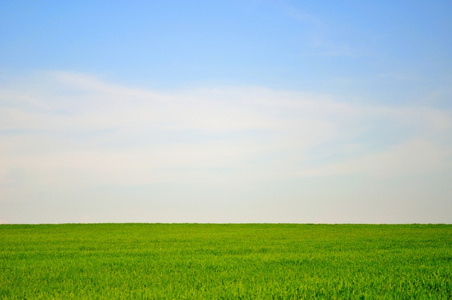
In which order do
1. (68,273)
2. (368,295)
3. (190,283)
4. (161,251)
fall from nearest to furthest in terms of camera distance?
(368,295) < (190,283) < (68,273) < (161,251)

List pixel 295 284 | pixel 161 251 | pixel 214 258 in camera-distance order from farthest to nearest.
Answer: pixel 161 251, pixel 214 258, pixel 295 284

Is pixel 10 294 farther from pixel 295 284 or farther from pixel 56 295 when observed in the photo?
pixel 295 284

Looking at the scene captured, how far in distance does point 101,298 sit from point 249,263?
6.56 metres

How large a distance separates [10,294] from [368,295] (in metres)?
7.66

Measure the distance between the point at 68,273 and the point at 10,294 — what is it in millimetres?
3195

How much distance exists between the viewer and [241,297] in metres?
8.67

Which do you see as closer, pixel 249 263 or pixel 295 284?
pixel 295 284

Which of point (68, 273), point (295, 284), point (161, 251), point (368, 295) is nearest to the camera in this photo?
point (368, 295)

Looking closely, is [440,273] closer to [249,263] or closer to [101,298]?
[249,263]

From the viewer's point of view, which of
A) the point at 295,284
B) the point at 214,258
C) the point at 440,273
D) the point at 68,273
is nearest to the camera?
the point at 295,284

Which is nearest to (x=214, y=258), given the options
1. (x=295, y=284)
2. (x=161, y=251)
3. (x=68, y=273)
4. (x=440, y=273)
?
(x=161, y=251)

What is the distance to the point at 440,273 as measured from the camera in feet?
38.5

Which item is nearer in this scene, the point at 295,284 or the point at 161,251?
the point at 295,284

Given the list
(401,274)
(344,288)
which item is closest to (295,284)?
(344,288)
